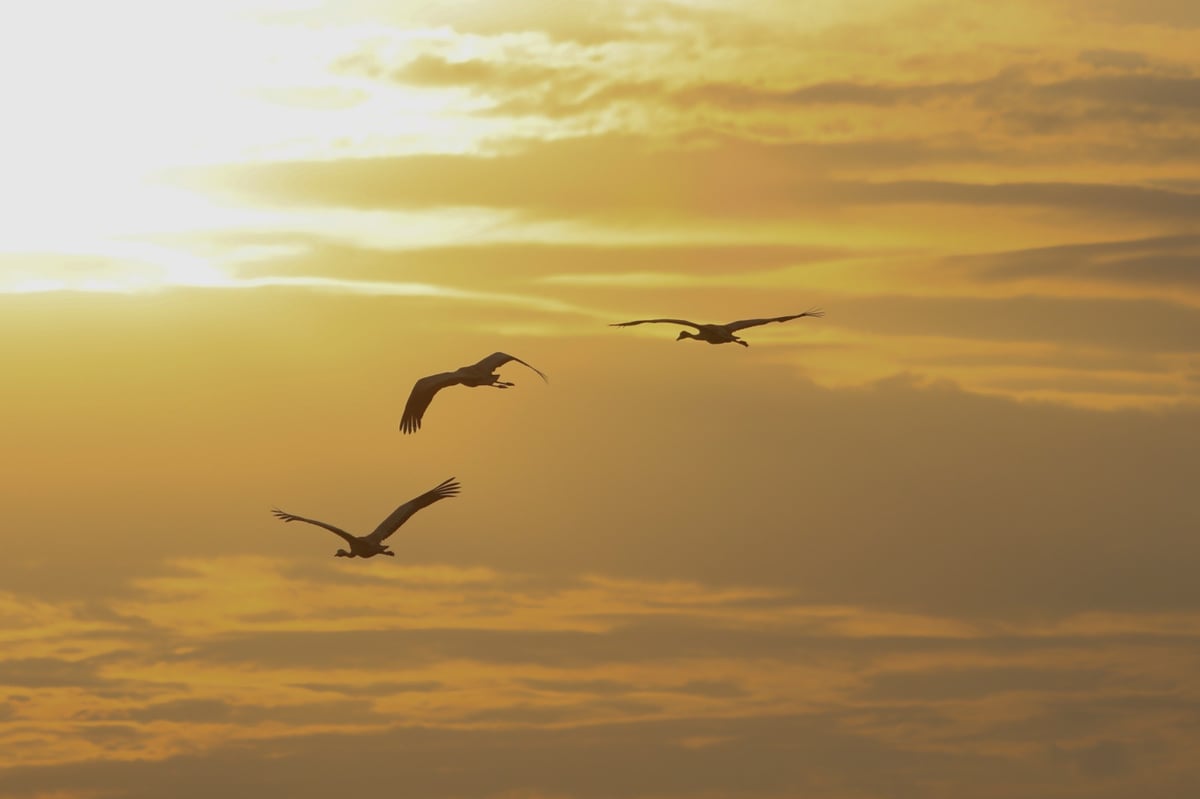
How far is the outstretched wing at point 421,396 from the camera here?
108 metres

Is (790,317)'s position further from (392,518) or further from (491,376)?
(392,518)

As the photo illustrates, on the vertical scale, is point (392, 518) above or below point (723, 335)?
below

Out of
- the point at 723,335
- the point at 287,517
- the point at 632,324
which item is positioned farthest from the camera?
the point at 723,335

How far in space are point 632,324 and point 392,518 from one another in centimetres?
1612

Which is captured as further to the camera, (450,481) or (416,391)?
(416,391)

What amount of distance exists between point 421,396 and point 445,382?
2.44 metres

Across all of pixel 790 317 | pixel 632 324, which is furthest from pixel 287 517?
pixel 790 317

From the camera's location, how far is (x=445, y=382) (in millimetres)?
108688

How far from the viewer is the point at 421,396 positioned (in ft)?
363

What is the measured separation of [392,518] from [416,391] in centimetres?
709

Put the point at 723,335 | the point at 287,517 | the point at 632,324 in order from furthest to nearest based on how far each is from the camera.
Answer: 1. the point at 723,335
2. the point at 632,324
3. the point at 287,517

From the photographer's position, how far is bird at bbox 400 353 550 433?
107 meters

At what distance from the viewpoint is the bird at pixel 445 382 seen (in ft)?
351

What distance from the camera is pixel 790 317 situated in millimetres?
108750
